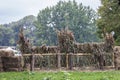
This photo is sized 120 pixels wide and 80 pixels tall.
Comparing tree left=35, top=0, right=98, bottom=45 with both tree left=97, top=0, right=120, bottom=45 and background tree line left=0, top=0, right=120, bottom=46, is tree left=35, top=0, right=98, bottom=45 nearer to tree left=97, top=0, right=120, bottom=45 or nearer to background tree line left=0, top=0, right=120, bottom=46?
background tree line left=0, top=0, right=120, bottom=46

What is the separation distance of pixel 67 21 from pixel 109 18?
55.1m

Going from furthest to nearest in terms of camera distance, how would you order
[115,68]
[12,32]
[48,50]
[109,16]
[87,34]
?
[12,32] < [87,34] < [109,16] < [48,50] < [115,68]

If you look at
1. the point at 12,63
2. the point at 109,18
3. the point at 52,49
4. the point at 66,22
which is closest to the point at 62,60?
the point at 52,49

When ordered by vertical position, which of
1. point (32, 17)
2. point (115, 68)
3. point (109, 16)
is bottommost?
point (115, 68)

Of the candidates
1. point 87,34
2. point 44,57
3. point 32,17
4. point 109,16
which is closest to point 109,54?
point 44,57

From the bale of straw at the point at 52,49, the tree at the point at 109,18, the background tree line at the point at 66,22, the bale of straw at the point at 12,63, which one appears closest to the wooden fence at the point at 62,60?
the bale of straw at the point at 12,63

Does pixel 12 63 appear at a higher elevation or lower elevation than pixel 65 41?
lower

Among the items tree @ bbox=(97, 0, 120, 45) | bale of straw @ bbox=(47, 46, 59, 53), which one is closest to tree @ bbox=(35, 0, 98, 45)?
tree @ bbox=(97, 0, 120, 45)

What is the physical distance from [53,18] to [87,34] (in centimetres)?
1273

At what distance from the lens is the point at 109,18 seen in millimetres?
53125

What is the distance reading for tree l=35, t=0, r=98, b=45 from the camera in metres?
104

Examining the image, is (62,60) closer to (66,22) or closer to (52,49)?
(52,49)

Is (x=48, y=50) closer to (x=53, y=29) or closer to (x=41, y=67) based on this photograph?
(x=41, y=67)

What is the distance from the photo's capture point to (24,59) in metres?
27.6
